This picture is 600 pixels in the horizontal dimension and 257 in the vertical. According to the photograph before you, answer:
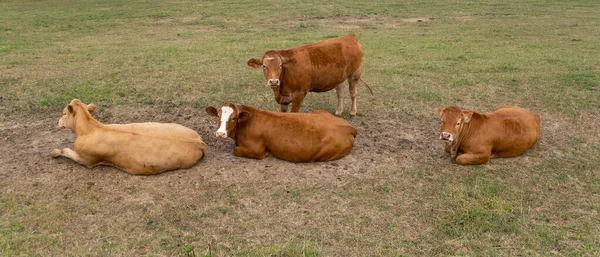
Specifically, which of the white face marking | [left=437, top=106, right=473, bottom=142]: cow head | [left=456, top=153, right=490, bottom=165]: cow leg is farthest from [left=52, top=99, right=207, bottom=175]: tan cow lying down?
[left=456, top=153, right=490, bottom=165]: cow leg

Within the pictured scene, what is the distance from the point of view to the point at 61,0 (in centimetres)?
2478

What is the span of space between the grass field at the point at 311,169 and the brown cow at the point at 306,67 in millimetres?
910

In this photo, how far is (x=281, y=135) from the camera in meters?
6.05

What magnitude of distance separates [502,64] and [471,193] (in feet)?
22.7

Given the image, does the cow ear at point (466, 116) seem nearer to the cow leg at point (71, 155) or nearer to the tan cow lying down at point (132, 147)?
the tan cow lying down at point (132, 147)

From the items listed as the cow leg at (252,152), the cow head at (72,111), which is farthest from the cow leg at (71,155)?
the cow leg at (252,152)

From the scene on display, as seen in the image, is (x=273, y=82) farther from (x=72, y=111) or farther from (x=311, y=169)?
(x=72, y=111)

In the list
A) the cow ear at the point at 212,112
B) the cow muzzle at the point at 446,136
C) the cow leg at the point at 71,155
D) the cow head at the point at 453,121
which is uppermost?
the cow ear at the point at 212,112

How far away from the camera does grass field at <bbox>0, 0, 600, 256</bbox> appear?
4.58m

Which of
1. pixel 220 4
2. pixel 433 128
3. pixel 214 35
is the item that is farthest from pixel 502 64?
pixel 220 4

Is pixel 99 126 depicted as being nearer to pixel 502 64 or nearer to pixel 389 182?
pixel 389 182

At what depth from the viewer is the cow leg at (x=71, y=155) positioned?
5.78 metres

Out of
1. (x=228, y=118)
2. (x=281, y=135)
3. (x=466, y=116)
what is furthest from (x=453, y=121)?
(x=228, y=118)

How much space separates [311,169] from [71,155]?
2853 millimetres
